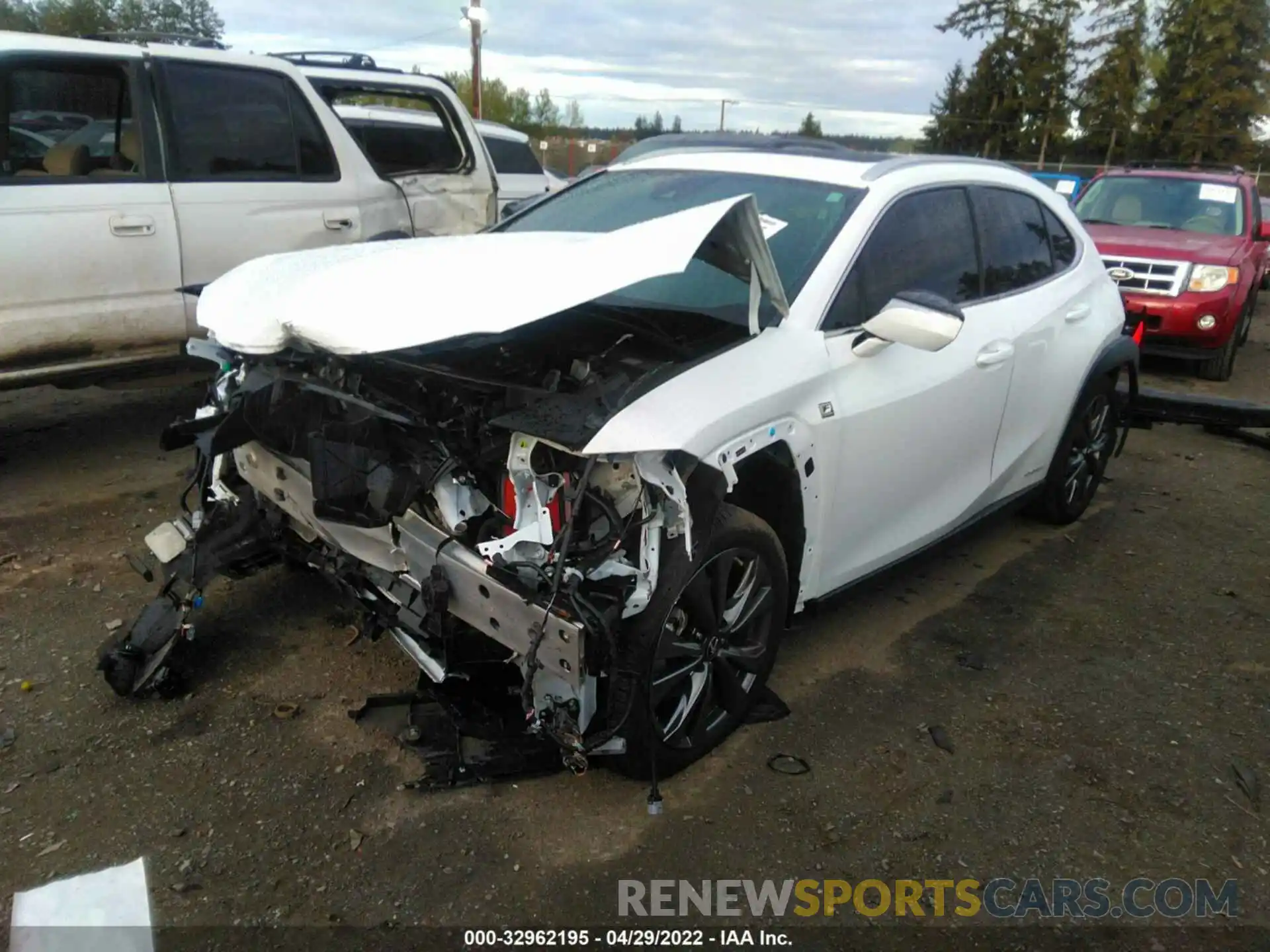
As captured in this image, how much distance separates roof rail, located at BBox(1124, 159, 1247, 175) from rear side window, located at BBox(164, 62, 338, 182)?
8855 mm

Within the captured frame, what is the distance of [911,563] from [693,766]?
1.33m

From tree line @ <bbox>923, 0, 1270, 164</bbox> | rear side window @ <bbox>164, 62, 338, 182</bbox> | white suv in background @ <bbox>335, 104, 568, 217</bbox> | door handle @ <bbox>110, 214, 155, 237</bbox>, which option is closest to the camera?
door handle @ <bbox>110, 214, 155, 237</bbox>

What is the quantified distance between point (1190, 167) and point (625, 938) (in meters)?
10.8

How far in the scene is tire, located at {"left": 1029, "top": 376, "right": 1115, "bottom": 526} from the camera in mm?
4695

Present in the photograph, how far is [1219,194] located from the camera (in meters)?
9.47

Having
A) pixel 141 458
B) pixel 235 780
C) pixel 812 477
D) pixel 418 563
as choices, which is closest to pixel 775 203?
pixel 812 477

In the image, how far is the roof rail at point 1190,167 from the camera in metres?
10.1

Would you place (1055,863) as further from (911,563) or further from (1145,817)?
(911,563)

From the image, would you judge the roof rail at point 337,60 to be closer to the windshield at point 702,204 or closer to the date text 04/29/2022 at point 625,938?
the windshield at point 702,204

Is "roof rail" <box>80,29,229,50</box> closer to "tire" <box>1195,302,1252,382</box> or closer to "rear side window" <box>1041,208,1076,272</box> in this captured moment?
"rear side window" <box>1041,208,1076,272</box>

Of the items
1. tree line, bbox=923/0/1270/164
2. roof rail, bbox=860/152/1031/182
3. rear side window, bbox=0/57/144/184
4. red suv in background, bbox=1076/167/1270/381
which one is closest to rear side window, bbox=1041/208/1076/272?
roof rail, bbox=860/152/1031/182

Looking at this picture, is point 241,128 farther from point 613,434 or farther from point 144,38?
point 613,434

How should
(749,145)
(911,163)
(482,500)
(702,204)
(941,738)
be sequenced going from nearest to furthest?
(482,500) < (941,738) < (702,204) < (911,163) < (749,145)

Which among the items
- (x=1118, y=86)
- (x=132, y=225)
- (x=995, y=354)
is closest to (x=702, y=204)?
(x=995, y=354)
